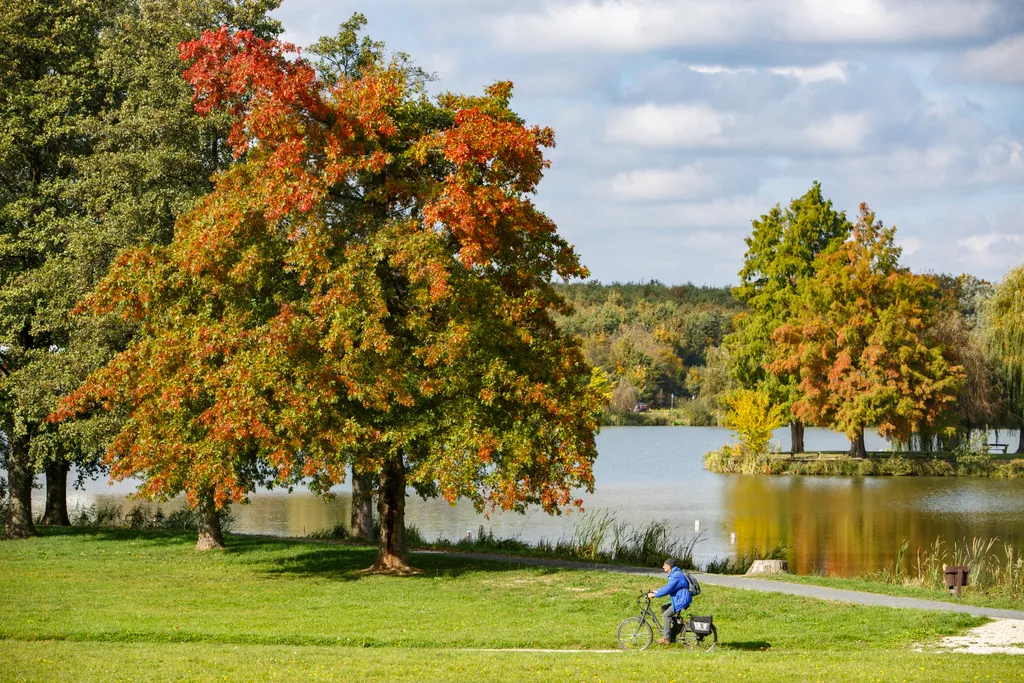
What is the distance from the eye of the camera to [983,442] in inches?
2463

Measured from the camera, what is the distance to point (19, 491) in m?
31.8

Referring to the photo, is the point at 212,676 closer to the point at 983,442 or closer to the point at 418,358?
the point at 418,358

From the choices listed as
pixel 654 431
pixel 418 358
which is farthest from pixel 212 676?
pixel 654 431

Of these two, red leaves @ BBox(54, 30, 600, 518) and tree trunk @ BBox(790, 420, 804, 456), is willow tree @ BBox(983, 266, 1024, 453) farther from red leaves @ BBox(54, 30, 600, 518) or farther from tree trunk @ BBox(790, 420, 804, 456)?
red leaves @ BBox(54, 30, 600, 518)

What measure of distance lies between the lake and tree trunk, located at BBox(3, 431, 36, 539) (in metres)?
8.55

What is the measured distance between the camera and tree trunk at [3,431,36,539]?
31578 millimetres

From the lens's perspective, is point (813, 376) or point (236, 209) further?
point (813, 376)

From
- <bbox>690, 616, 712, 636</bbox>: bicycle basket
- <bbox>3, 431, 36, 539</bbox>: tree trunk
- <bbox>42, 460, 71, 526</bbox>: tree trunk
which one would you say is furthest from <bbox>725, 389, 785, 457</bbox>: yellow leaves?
<bbox>690, 616, 712, 636</bbox>: bicycle basket

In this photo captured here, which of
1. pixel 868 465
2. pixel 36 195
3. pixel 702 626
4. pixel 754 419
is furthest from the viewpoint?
pixel 754 419

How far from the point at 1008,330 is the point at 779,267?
526 inches

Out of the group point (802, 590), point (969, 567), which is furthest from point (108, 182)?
point (969, 567)

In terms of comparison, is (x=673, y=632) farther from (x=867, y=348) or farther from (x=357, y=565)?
(x=867, y=348)

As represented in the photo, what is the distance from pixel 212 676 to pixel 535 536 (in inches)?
890

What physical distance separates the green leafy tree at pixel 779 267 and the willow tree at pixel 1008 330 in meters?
9.77
